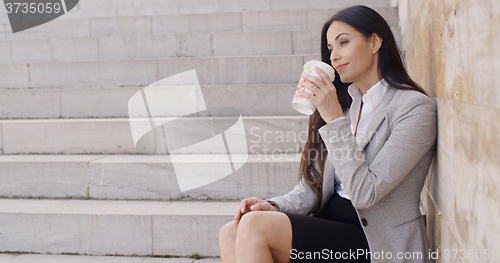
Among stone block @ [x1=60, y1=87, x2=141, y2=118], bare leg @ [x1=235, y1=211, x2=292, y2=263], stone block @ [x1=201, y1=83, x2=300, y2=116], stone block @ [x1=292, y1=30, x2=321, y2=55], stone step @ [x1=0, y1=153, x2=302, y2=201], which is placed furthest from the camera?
stone block @ [x1=292, y1=30, x2=321, y2=55]

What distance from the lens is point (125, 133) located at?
3.49 metres

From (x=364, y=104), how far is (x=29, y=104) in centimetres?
344

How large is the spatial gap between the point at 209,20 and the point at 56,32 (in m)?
2.13

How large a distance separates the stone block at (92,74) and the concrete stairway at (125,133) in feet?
0.04

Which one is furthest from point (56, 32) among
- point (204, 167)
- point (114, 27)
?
point (204, 167)

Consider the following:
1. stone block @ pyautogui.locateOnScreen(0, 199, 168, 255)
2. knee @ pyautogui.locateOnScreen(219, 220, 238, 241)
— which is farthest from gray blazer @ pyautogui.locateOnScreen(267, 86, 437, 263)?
stone block @ pyautogui.locateOnScreen(0, 199, 168, 255)

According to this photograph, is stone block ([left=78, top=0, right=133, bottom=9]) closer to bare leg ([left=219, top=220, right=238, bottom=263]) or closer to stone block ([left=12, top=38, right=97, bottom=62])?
stone block ([left=12, top=38, right=97, bottom=62])

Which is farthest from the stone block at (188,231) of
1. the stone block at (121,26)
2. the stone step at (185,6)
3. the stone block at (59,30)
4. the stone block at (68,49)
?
the stone step at (185,6)

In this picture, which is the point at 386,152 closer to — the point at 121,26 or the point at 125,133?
the point at 125,133

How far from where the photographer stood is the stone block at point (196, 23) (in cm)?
522

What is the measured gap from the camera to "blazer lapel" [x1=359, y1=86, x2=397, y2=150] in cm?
173

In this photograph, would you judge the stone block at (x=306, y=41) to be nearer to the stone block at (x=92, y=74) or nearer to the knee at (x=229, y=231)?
the stone block at (x=92, y=74)

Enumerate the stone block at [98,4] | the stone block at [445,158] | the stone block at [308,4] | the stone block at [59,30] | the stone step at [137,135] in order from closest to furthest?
1. the stone block at [445,158]
2. the stone step at [137,135]
3. the stone block at [59,30]
4. the stone block at [308,4]
5. the stone block at [98,4]

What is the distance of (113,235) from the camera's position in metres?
2.75
